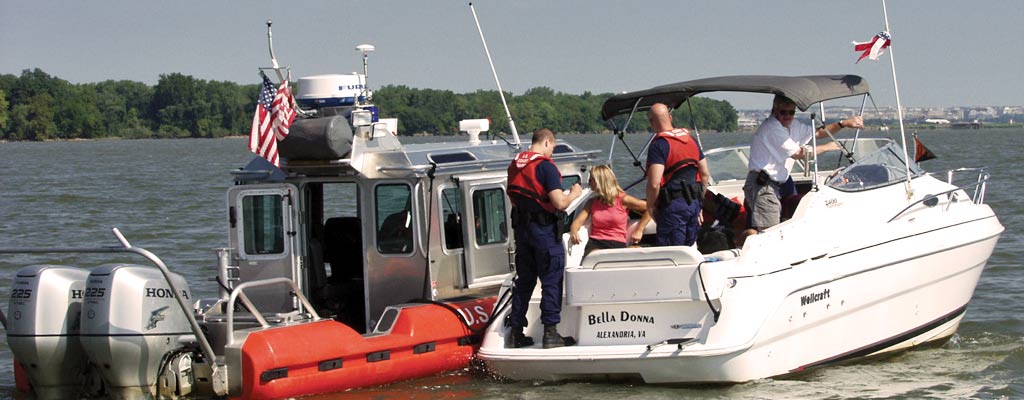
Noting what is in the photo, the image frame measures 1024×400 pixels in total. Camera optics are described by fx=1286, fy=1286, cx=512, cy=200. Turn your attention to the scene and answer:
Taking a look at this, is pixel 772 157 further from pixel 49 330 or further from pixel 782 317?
pixel 49 330

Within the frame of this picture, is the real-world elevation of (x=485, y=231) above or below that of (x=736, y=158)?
below

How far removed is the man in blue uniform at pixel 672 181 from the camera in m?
9.54

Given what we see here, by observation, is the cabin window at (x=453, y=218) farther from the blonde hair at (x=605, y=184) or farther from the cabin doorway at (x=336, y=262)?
the blonde hair at (x=605, y=184)

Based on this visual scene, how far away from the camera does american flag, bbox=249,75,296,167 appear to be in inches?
393

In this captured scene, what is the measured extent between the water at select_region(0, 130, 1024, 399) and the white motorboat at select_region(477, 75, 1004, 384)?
15 cm

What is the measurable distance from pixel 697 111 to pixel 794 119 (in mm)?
2219

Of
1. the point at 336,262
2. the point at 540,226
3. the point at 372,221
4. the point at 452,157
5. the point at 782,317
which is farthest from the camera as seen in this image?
the point at 336,262

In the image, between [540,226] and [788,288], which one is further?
[540,226]

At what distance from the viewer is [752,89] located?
10305 mm

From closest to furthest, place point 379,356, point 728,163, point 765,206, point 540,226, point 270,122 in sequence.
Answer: point 540,226 < point 379,356 < point 270,122 < point 765,206 < point 728,163

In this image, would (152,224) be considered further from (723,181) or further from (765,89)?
(765,89)

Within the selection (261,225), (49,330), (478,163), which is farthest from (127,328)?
(478,163)

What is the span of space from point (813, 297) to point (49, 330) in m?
5.52

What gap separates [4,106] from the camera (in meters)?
126
